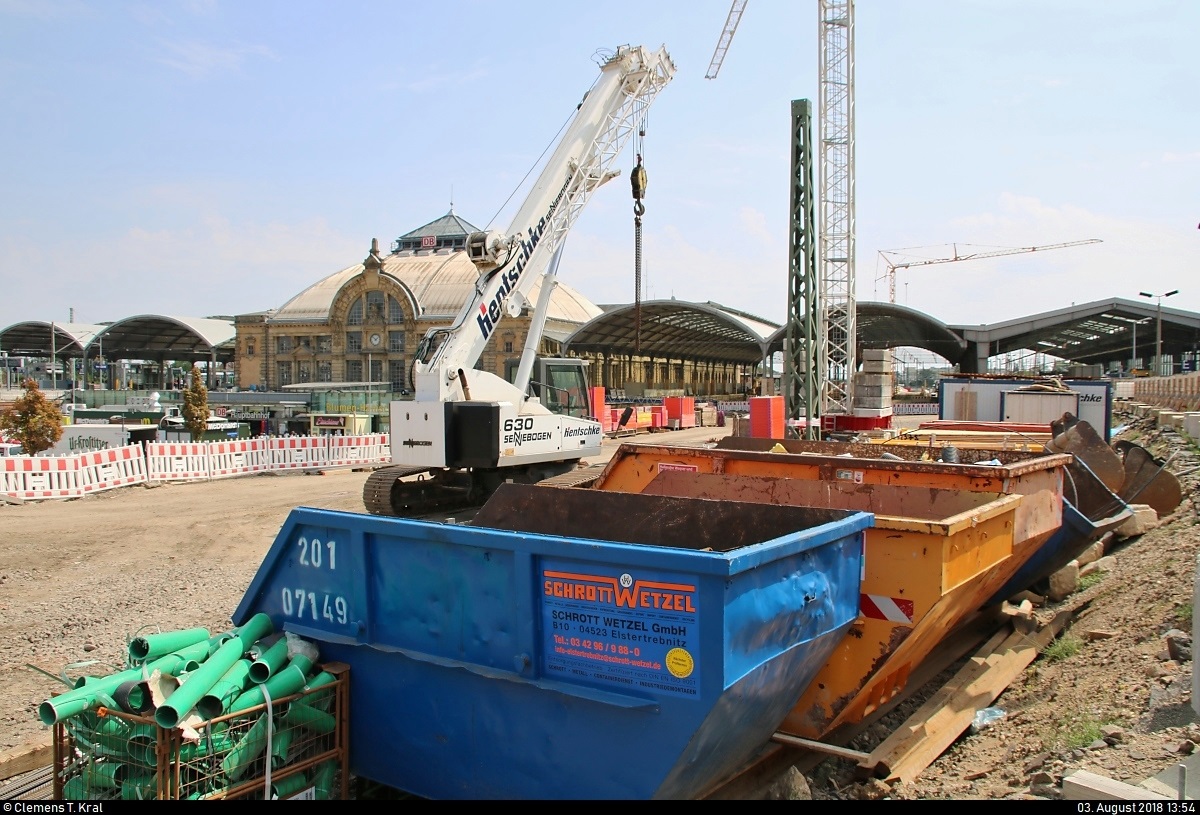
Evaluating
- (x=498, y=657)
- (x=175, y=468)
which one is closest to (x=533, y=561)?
(x=498, y=657)

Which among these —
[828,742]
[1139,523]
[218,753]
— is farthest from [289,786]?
[1139,523]

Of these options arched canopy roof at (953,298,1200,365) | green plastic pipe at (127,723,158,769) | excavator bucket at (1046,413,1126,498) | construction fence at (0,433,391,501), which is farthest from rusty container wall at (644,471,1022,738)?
arched canopy roof at (953,298,1200,365)

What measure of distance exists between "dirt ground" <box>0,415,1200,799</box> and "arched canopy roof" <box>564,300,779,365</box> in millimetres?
40293

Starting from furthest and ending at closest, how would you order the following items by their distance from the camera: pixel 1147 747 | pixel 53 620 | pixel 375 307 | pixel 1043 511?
pixel 375 307, pixel 53 620, pixel 1043 511, pixel 1147 747

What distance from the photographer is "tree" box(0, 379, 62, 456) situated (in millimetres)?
25531

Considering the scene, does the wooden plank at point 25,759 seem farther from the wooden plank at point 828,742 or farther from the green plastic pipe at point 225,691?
the wooden plank at point 828,742

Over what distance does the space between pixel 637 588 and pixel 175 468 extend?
2054cm

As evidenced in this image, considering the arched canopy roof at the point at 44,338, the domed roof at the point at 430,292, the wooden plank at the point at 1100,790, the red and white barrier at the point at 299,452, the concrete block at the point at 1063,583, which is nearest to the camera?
the wooden plank at the point at 1100,790

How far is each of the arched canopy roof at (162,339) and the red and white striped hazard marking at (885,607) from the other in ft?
257

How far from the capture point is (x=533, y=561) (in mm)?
4105

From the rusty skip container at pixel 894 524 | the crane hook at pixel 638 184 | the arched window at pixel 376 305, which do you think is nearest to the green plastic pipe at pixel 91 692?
the rusty skip container at pixel 894 524

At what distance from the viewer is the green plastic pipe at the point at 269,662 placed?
440 centimetres

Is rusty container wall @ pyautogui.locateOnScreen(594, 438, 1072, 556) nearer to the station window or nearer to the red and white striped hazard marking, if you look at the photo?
the red and white striped hazard marking
